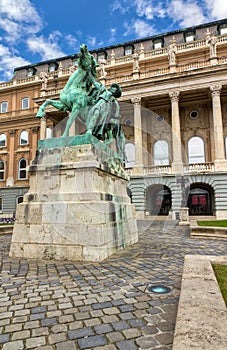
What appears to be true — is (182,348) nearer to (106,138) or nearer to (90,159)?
(90,159)

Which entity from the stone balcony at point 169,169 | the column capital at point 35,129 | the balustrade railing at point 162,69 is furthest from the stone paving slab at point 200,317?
the column capital at point 35,129

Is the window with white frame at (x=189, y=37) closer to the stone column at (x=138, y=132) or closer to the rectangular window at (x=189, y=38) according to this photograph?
the rectangular window at (x=189, y=38)

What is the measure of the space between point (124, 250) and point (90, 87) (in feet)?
16.3

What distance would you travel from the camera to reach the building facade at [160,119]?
24.7 metres

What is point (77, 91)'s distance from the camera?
272 inches

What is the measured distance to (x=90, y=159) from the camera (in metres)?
6.07

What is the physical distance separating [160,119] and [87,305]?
97.3ft

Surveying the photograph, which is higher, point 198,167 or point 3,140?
point 3,140

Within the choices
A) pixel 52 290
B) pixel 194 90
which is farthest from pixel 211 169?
pixel 52 290

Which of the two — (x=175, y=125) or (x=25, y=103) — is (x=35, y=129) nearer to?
(x=25, y=103)

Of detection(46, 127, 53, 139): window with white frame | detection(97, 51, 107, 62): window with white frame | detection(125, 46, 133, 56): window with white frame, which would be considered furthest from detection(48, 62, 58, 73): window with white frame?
detection(125, 46, 133, 56): window with white frame

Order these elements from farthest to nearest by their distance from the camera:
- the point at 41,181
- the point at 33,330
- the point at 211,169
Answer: the point at 211,169 < the point at 41,181 < the point at 33,330

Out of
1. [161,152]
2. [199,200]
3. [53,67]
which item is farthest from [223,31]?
[53,67]

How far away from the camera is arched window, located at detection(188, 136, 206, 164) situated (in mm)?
27828
